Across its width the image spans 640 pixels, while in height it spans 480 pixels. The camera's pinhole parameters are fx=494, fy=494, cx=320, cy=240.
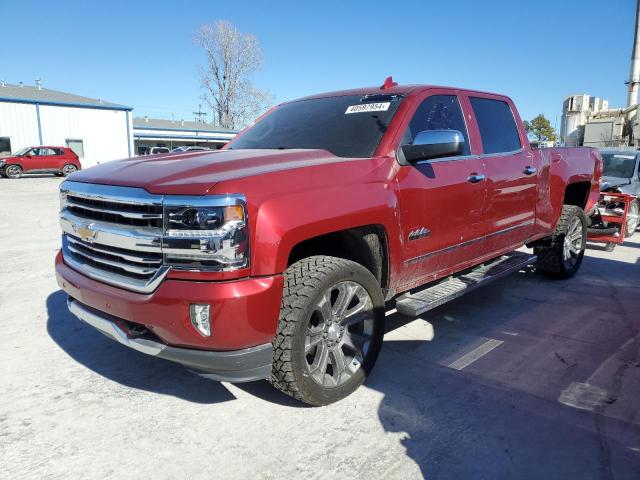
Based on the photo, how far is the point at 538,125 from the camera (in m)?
73.8

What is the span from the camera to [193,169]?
9.20 feet

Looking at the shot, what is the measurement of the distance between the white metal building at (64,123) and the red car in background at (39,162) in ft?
20.0

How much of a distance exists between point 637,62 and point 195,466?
1941 inches

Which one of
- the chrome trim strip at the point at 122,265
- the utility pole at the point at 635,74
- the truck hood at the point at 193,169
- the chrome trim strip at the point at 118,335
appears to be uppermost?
the utility pole at the point at 635,74

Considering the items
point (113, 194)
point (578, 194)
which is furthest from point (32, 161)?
point (113, 194)

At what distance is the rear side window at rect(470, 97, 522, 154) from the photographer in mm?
4430

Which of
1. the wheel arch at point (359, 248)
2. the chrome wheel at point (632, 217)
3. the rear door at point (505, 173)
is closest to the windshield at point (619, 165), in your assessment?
the chrome wheel at point (632, 217)

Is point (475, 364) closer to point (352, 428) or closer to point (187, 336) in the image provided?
point (352, 428)

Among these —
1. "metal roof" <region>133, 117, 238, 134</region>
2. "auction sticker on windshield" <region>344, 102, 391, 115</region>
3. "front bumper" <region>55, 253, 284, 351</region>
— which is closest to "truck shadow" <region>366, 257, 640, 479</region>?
"front bumper" <region>55, 253, 284, 351</region>

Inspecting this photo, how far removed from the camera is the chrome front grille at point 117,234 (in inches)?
100

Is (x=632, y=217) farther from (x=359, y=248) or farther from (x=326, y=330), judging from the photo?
(x=326, y=330)

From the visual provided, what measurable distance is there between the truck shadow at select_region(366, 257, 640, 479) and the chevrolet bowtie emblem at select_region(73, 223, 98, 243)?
1994 mm

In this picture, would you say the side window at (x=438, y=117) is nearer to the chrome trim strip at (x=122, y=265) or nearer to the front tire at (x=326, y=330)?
the front tire at (x=326, y=330)

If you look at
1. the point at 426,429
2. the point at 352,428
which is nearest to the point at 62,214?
the point at 352,428
